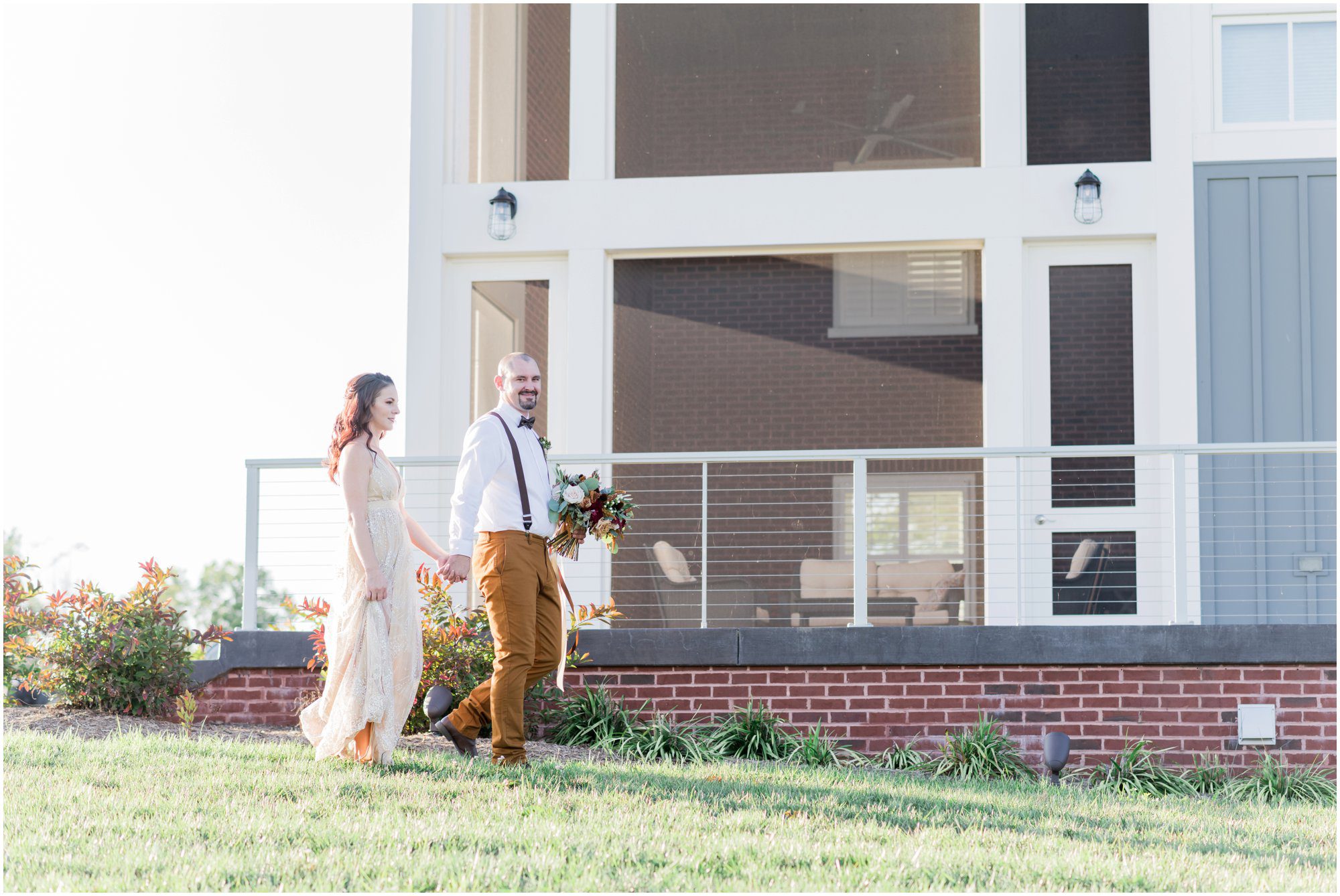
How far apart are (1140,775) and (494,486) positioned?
3567 mm

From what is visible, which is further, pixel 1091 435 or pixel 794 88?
pixel 794 88

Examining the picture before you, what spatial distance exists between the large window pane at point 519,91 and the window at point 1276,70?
4.53 metres

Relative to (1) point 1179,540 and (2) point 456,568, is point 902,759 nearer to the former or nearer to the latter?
(1) point 1179,540

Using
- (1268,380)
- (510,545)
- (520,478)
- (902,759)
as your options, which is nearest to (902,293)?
(1268,380)

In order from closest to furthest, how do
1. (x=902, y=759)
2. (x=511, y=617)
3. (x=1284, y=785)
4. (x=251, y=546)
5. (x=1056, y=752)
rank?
(x=511, y=617)
(x=1056, y=752)
(x=1284, y=785)
(x=902, y=759)
(x=251, y=546)

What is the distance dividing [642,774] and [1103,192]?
5.41 m

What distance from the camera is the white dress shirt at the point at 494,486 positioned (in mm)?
5305

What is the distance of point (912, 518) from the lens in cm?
895

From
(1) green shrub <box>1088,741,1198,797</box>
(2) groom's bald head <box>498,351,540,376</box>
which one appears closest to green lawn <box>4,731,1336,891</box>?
(1) green shrub <box>1088,741,1198,797</box>

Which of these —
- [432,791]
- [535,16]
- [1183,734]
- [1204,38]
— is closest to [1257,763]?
[1183,734]

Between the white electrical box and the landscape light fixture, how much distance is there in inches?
39.0

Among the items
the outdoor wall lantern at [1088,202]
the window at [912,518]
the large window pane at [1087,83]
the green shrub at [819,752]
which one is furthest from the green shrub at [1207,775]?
the large window pane at [1087,83]

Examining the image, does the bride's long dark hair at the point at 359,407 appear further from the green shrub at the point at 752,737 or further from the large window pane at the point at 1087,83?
the large window pane at the point at 1087,83

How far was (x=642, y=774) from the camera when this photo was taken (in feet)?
18.0
